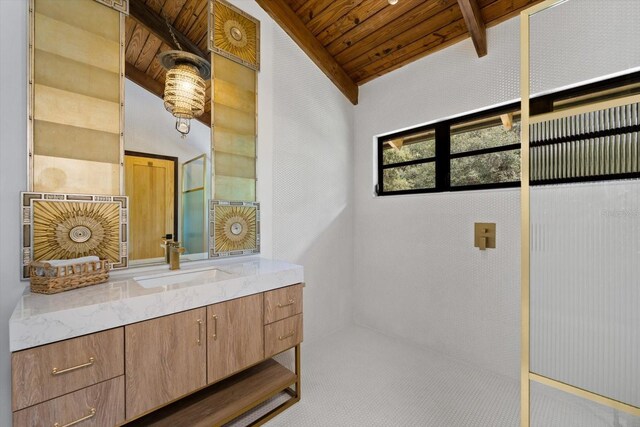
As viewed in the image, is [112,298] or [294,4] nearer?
[112,298]

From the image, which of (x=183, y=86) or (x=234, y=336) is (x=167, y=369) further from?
(x=183, y=86)

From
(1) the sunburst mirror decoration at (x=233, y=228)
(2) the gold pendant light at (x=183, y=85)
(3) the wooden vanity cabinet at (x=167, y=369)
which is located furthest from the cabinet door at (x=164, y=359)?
(2) the gold pendant light at (x=183, y=85)

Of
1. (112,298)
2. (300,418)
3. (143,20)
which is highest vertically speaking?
(143,20)

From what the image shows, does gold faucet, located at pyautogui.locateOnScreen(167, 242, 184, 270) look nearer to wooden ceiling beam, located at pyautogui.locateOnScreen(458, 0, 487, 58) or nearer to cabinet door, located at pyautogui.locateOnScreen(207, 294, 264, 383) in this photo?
cabinet door, located at pyautogui.locateOnScreen(207, 294, 264, 383)

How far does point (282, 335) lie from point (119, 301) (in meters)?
0.94

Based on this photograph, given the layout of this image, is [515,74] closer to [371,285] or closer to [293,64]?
[293,64]

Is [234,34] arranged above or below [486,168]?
above

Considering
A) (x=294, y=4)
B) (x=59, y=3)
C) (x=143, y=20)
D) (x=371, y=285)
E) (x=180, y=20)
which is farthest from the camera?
(x=371, y=285)

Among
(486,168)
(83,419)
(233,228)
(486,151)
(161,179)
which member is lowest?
(83,419)

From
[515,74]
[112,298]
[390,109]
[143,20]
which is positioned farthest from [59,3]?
[515,74]

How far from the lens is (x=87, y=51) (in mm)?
1501

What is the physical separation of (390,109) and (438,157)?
71cm

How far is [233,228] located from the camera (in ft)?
6.91

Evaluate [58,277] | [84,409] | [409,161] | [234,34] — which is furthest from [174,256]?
[409,161]
